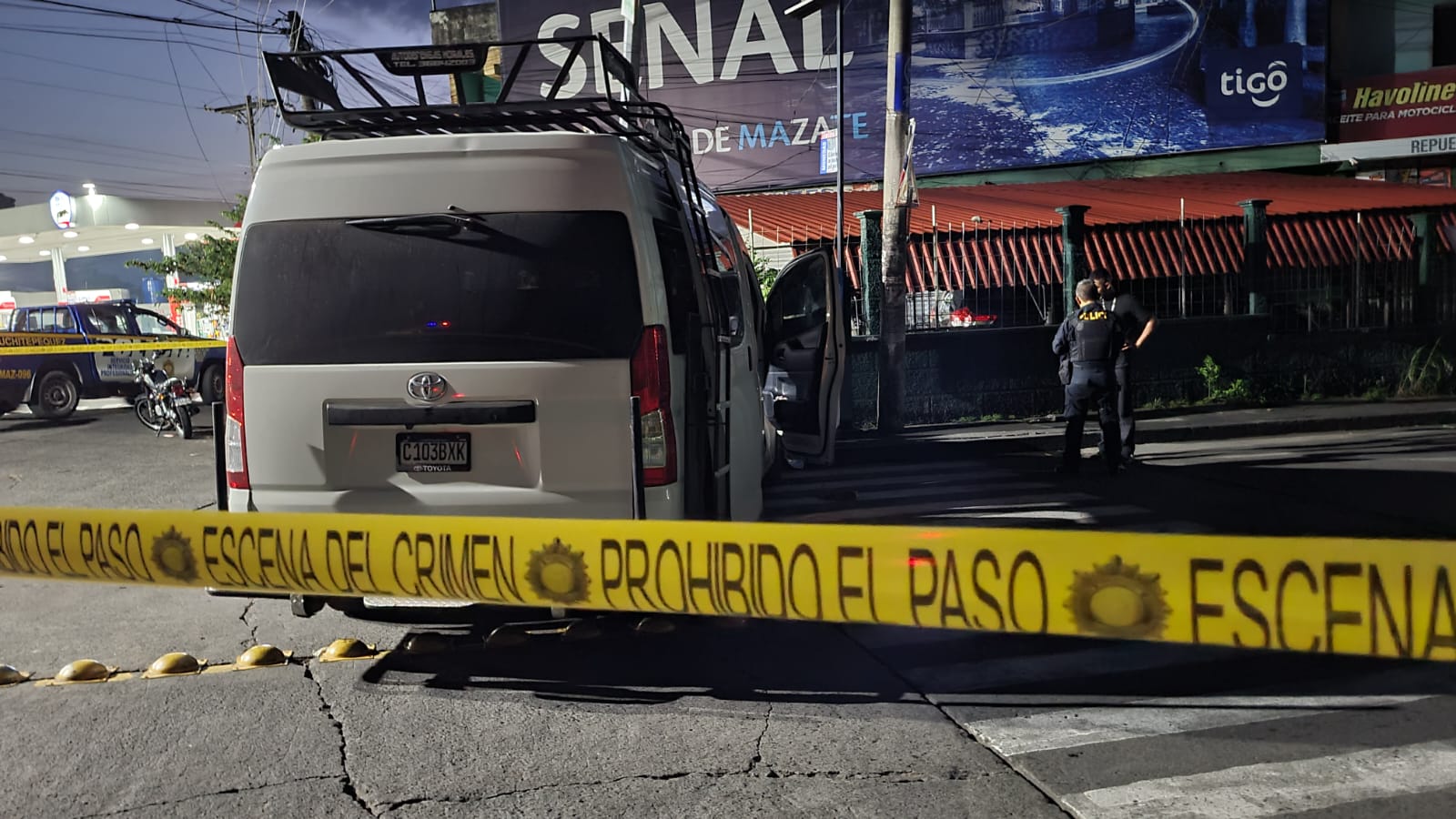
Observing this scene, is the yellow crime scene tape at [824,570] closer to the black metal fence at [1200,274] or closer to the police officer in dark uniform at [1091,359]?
the police officer in dark uniform at [1091,359]

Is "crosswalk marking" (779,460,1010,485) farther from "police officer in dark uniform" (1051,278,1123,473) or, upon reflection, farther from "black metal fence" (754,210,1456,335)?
"black metal fence" (754,210,1456,335)

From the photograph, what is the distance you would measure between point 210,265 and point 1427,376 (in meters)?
20.0

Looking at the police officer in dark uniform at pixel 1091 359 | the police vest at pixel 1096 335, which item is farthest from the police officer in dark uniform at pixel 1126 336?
the police vest at pixel 1096 335

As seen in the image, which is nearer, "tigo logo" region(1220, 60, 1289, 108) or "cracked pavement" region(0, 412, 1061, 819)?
"cracked pavement" region(0, 412, 1061, 819)

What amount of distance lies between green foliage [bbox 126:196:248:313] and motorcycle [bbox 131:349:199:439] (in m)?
6.12

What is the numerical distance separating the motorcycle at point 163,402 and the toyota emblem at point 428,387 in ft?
35.7

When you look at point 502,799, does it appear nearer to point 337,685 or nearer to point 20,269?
point 337,685

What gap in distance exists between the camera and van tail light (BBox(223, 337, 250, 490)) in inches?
183

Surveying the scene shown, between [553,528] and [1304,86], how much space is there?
76.5 feet

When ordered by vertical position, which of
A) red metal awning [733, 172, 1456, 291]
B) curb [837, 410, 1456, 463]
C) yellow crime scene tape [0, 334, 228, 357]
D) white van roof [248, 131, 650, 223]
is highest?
red metal awning [733, 172, 1456, 291]

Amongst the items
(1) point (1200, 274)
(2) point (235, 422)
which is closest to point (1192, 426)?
(1) point (1200, 274)

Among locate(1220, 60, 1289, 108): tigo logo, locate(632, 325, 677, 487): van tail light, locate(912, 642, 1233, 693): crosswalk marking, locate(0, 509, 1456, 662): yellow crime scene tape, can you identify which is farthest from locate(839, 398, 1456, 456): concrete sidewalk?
locate(1220, 60, 1289, 108): tigo logo

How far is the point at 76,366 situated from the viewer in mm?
16234

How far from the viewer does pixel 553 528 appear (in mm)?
3439
